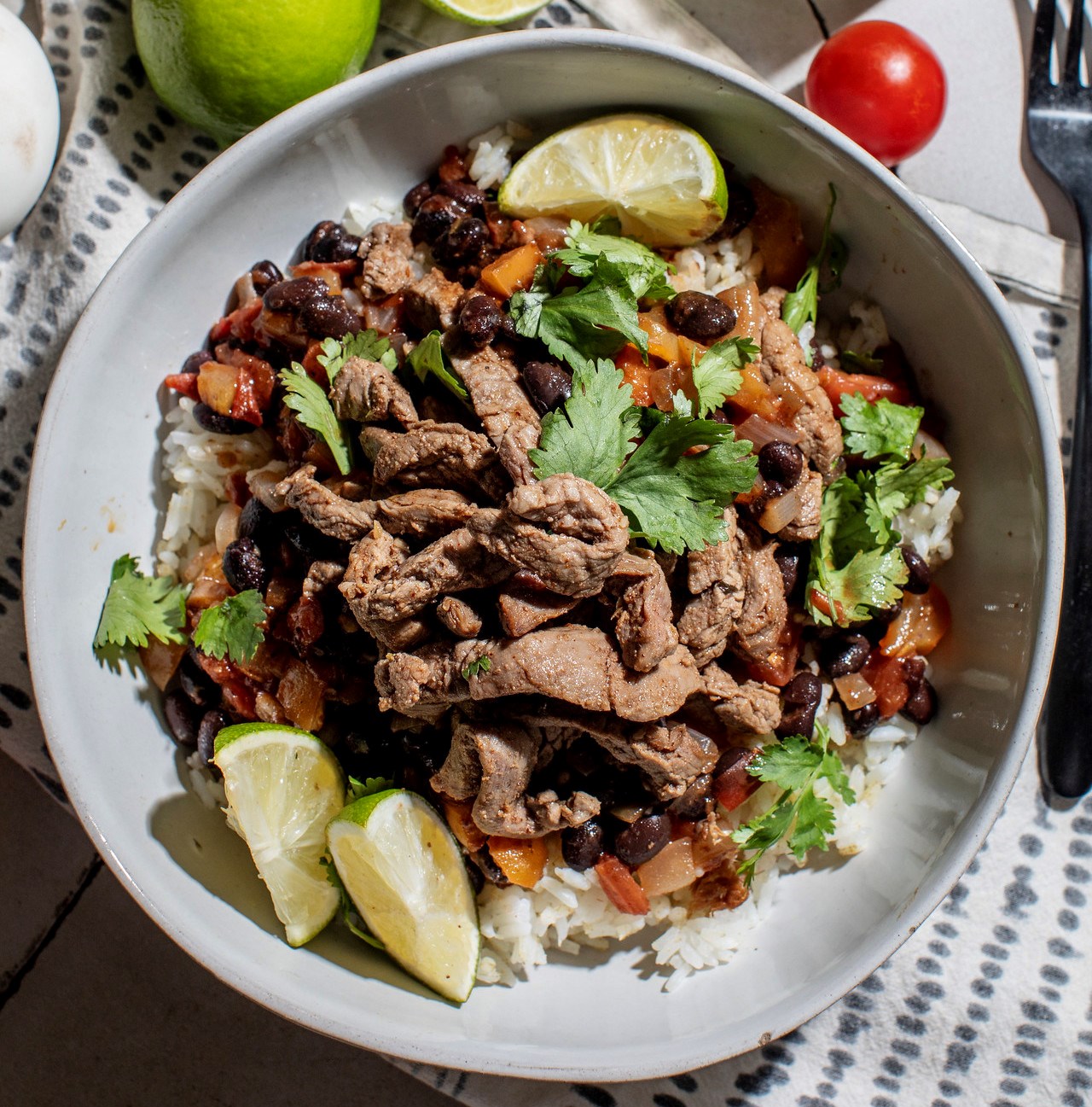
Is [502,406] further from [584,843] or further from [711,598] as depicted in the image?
[584,843]

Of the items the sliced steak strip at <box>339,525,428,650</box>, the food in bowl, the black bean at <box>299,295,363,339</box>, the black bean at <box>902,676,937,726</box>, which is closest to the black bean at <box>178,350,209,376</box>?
the food in bowl

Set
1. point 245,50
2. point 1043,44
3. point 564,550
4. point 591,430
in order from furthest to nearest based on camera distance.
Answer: point 1043,44 → point 245,50 → point 591,430 → point 564,550

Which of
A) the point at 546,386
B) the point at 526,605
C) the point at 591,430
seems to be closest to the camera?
the point at 526,605

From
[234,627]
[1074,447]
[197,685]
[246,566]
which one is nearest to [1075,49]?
[1074,447]

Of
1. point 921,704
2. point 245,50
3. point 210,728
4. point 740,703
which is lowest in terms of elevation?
point 921,704

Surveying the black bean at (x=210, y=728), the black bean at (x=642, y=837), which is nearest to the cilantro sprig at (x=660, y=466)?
the black bean at (x=642, y=837)

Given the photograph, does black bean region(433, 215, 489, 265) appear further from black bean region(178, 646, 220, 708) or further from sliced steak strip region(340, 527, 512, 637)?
black bean region(178, 646, 220, 708)

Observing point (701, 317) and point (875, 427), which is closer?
point (701, 317)
